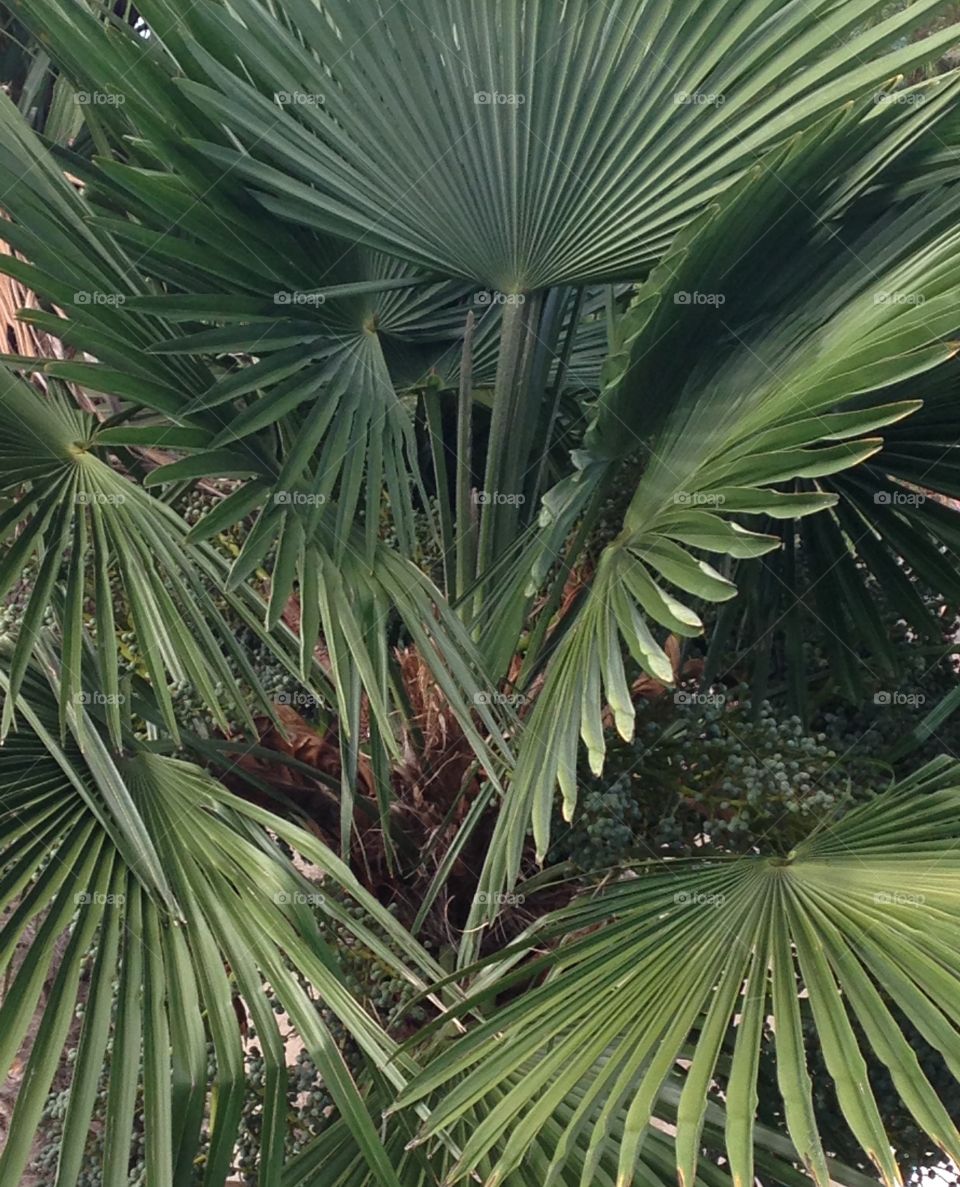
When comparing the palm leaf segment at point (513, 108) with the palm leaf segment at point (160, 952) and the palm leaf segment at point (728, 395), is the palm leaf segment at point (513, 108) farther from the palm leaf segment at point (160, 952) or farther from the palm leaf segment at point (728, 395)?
the palm leaf segment at point (160, 952)

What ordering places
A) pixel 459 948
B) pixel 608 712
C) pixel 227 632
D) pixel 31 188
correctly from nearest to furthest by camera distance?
pixel 31 188, pixel 227 632, pixel 459 948, pixel 608 712

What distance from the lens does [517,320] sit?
1.27 metres

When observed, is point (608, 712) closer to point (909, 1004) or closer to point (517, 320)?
point (517, 320)

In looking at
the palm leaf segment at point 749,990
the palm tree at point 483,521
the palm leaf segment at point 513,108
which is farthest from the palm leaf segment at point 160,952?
the palm leaf segment at point 513,108

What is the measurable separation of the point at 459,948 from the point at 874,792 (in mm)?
464

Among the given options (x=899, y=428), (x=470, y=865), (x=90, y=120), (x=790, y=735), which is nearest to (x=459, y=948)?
(x=470, y=865)

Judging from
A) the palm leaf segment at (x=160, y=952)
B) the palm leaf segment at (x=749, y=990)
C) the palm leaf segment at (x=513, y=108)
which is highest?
the palm leaf segment at (x=513, y=108)

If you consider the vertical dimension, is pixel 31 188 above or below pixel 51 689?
above

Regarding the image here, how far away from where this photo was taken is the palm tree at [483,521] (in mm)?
871

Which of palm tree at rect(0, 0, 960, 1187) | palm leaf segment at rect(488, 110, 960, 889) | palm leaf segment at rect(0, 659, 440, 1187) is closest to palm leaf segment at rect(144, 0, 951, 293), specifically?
palm tree at rect(0, 0, 960, 1187)

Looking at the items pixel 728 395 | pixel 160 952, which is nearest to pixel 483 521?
pixel 728 395

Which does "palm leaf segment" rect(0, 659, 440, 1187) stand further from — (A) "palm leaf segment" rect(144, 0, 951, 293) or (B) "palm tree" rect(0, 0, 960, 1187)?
(A) "palm leaf segment" rect(144, 0, 951, 293)

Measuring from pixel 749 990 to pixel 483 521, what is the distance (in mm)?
598

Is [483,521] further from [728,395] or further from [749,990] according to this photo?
[749,990]
